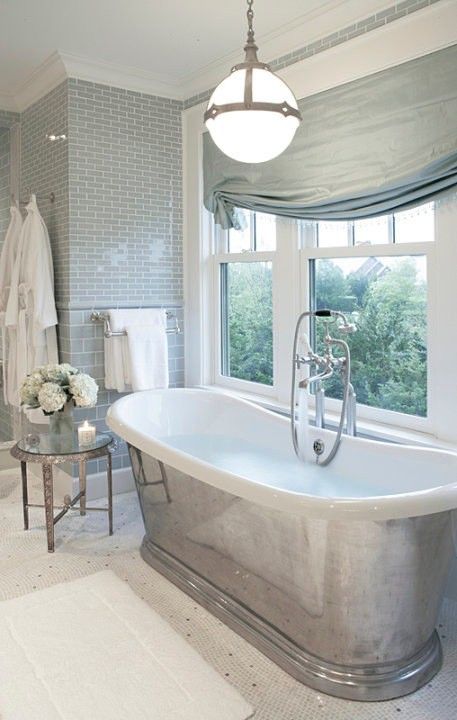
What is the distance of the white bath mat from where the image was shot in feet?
6.30

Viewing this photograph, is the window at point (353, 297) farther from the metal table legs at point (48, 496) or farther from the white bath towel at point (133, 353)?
the metal table legs at point (48, 496)

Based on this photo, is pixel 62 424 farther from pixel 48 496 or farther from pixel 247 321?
pixel 247 321

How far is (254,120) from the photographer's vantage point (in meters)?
1.99

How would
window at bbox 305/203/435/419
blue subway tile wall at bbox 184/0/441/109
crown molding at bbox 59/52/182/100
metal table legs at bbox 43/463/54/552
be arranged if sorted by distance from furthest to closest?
1. crown molding at bbox 59/52/182/100
2. metal table legs at bbox 43/463/54/552
3. window at bbox 305/203/435/419
4. blue subway tile wall at bbox 184/0/441/109

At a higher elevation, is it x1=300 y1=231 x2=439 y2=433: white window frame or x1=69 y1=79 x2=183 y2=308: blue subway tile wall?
x1=69 y1=79 x2=183 y2=308: blue subway tile wall

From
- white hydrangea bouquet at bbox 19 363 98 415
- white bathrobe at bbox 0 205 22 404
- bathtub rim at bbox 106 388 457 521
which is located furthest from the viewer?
white bathrobe at bbox 0 205 22 404

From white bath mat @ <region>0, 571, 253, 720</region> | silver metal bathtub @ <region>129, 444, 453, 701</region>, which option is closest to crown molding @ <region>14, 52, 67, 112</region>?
silver metal bathtub @ <region>129, 444, 453, 701</region>

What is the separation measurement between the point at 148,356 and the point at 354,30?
2063mm

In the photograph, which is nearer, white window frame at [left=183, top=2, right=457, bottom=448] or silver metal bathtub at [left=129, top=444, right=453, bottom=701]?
silver metal bathtub at [left=129, top=444, right=453, bottom=701]

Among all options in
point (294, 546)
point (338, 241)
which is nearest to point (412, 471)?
point (294, 546)

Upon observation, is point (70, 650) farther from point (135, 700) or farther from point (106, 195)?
point (106, 195)

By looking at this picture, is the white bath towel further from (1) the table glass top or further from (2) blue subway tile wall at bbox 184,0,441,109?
(2) blue subway tile wall at bbox 184,0,441,109

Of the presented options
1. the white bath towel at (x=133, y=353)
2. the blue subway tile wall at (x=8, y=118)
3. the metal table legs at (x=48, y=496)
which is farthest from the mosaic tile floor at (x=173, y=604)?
the blue subway tile wall at (x=8, y=118)

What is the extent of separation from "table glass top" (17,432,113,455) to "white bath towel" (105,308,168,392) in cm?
48
